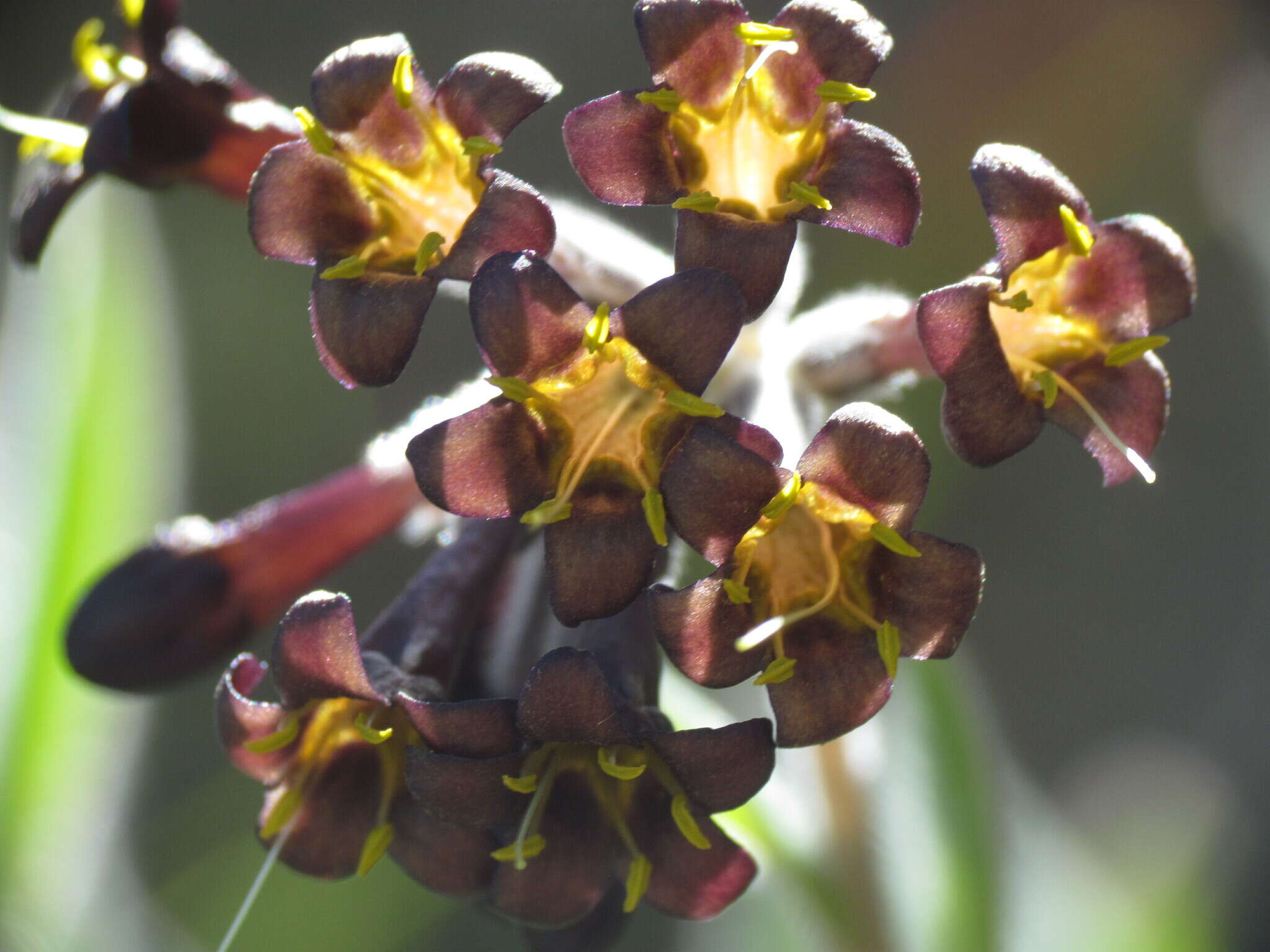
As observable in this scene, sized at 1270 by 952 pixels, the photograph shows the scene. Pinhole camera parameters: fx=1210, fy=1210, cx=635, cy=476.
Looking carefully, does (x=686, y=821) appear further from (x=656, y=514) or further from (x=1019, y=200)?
(x=1019, y=200)

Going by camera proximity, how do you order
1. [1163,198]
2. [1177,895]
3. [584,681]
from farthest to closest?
[1163,198] → [1177,895] → [584,681]

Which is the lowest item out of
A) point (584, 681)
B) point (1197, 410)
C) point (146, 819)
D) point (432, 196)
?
point (146, 819)

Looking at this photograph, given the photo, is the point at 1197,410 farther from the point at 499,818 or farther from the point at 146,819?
the point at 146,819

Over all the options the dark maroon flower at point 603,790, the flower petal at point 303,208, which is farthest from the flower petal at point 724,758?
the flower petal at point 303,208

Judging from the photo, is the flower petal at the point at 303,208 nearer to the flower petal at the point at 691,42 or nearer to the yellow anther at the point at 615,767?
the flower petal at the point at 691,42

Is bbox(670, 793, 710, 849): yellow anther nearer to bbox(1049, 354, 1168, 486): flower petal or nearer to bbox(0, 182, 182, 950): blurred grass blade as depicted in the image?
bbox(1049, 354, 1168, 486): flower petal

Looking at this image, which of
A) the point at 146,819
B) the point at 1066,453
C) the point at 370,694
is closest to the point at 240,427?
the point at 146,819
